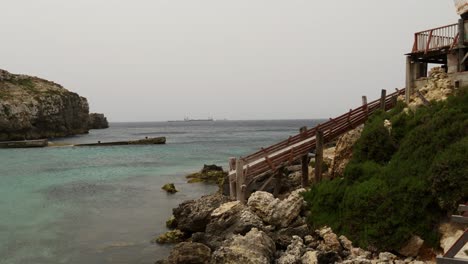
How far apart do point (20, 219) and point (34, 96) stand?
8620 centimetres

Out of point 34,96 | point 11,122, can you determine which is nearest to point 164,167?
point 11,122

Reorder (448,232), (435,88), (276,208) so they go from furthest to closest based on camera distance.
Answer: (435,88), (276,208), (448,232)

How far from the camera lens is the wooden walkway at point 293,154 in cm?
2162

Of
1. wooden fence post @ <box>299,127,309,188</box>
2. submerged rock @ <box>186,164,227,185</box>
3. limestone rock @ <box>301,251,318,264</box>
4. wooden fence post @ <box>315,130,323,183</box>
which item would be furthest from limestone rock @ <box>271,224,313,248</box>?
submerged rock @ <box>186,164,227,185</box>

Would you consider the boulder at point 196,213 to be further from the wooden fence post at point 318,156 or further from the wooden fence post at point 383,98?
the wooden fence post at point 383,98

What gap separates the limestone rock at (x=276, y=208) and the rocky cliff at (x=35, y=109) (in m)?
82.4

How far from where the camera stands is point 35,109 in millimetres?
95688

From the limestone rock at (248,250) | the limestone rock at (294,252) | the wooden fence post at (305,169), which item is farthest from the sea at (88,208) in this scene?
the wooden fence post at (305,169)

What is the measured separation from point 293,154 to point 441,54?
32.7 feet

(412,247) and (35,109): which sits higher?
(35,109)

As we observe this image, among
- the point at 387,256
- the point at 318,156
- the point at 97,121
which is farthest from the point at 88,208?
the point at 97,121

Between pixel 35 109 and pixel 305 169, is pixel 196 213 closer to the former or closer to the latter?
pixel 305 169

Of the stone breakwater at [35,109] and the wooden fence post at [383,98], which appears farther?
the stone breakwater at [35,109]

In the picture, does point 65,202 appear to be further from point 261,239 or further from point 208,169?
point 261,239
